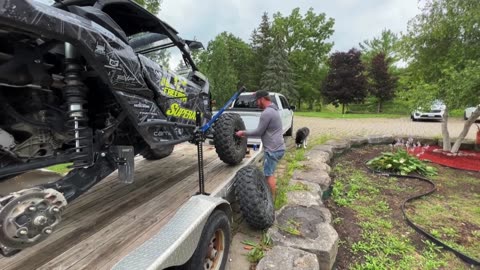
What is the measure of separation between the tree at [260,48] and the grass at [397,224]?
2974cm

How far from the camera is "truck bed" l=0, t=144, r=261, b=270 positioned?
6.54ft

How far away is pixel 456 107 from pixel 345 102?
23971mm

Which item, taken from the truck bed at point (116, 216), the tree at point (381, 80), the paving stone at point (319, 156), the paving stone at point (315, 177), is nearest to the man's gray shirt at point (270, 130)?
the truck bed at point (116, 216)

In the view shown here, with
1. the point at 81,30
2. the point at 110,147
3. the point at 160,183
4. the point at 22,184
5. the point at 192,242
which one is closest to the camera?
the point at 81,30

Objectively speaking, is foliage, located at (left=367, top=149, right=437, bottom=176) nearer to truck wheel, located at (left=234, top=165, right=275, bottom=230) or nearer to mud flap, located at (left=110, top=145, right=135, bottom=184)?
truck wheel, located at (left=234, top=165, right=275, bottom=230)

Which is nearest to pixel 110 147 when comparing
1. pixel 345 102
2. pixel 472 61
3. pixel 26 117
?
pixel 26 117

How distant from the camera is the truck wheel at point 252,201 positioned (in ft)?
9.83

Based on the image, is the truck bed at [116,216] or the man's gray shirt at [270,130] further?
the man's gray shirt at [270,130]

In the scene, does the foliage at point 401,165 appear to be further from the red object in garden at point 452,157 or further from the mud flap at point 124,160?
the mud flap at point 124,160

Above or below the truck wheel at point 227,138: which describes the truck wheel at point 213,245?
below

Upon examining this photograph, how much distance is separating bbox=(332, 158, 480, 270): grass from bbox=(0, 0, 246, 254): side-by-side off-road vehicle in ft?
8.34

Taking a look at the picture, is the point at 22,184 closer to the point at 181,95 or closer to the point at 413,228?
the point at 181,95

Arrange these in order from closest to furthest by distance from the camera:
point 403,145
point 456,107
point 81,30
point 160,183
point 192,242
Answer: point 81,30 < point 192,242 < point 160,183 < point 456,107 < point 403,145

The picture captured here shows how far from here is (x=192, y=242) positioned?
1.96 meters
